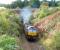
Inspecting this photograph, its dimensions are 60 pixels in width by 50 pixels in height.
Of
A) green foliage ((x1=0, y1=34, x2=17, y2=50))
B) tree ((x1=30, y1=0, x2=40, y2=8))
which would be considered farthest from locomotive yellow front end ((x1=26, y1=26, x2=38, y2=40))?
tree ((x1=30, y1=0, x2=40, y2=8))

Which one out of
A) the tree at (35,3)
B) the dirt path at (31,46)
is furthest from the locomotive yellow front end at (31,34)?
the tree at (35,3)

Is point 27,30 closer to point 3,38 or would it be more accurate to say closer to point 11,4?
point 3,38

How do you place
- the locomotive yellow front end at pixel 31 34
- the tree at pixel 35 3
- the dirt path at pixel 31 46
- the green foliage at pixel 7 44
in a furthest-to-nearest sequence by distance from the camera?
1. the tree at pixel 35 3
2. the locomotive yellow front end at pixel 31 34
3. the dirt path at pixel 31 46
4. the green foliage at pixel 7 44

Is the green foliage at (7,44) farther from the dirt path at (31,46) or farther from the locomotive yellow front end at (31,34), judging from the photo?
the locomotive yellow front end at (31,34)

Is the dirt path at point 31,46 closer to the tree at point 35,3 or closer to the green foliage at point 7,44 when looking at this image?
the green foliage at point 7,44

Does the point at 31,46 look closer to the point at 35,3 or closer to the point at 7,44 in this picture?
the point at 7,44

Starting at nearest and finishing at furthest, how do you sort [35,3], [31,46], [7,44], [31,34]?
[7,44] → [31,46] → [31,34] → [35,3]

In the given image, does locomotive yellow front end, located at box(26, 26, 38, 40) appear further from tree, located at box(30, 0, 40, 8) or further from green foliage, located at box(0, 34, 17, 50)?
tree, located at box(30, 0, 40, 8)

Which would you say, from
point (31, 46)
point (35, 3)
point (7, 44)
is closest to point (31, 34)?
point (31, 46)

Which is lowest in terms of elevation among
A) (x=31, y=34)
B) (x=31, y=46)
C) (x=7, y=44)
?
(x=31, y=46)

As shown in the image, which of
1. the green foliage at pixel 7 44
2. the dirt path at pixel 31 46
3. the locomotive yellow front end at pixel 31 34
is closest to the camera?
the green foliage at pixel 7 44

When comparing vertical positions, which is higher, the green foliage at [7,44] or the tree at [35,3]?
the green foliage at [7,44]

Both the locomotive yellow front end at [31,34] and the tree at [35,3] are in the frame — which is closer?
the locomotive yellow front end at [31,34]

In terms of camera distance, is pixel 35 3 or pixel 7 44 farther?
pixel 35 3
